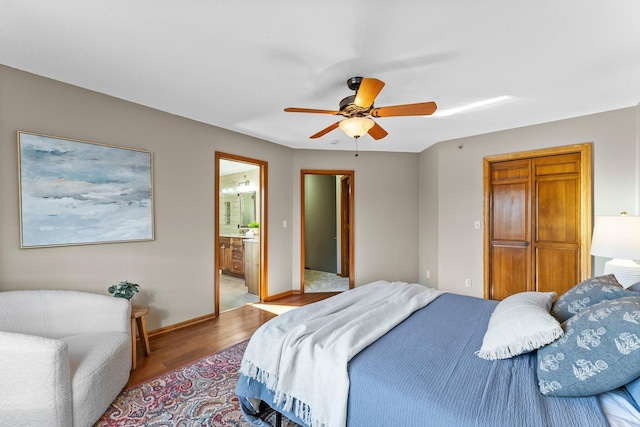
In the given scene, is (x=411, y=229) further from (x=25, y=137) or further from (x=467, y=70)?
(x=25, y=137)

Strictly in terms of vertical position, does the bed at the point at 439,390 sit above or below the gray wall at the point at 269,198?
below

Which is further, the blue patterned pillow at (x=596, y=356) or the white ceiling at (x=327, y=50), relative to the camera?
the white ceiling at (x=327, y=50)

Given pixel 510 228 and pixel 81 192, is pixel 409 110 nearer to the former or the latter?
pixel 510 228

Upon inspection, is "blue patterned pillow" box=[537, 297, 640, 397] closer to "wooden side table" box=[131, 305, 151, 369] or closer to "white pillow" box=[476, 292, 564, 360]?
"white pillow" box=[476, 292, 564, 360]

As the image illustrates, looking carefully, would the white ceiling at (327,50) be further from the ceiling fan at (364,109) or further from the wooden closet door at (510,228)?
the wooden closet door at (510,228)

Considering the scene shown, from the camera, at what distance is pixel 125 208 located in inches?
108

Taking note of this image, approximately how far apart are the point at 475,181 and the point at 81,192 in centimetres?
454

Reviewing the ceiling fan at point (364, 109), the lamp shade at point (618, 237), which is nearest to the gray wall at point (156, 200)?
the ceiling fan at point (364, 109)

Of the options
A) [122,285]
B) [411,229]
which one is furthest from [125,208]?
[411,229]

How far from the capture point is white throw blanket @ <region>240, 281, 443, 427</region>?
1.32 meters

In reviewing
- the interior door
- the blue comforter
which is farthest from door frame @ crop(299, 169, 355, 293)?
the blue comforter

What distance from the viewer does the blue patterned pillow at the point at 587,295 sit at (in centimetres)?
154

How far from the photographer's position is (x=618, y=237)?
2.44 meters

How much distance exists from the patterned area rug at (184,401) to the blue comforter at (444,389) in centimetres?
31
